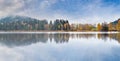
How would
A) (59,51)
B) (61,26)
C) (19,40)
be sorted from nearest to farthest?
(59,51), (19,40), (61,26)

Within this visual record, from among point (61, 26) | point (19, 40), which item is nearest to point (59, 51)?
point (19, 40)

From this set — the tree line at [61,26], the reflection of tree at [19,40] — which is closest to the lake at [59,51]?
the reflection of tree at [19,40]

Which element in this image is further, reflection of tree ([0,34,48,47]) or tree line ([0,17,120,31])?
tree line ([0,17,120,31])

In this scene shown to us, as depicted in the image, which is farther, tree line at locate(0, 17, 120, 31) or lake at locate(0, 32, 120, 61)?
tree line at locate(0, 17, 120, 31)

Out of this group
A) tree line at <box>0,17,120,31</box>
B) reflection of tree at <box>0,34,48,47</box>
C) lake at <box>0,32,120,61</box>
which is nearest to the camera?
lake at <box>0,32,120,61</box>

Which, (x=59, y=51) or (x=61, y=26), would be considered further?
(x=61, y=26)

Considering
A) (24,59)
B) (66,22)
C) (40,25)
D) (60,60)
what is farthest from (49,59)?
(40,25)

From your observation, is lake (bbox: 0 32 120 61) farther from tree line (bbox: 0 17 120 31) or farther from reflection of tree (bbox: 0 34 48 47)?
tree line (bbox: 0 17 120 31)

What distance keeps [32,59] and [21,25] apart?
341 ft

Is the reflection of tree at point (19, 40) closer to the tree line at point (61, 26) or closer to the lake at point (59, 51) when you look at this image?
the lake at point (59, 51)

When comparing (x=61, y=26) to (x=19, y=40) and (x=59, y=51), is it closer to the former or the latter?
(x=19, y=40)

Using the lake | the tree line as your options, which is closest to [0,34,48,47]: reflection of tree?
the lake

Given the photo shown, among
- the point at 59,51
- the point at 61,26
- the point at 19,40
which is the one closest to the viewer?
the point at 59,51

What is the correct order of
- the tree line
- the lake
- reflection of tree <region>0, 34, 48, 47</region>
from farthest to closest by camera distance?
the tree line
reflection of tree <region>0, 34, 48, 47</region>
the lake
